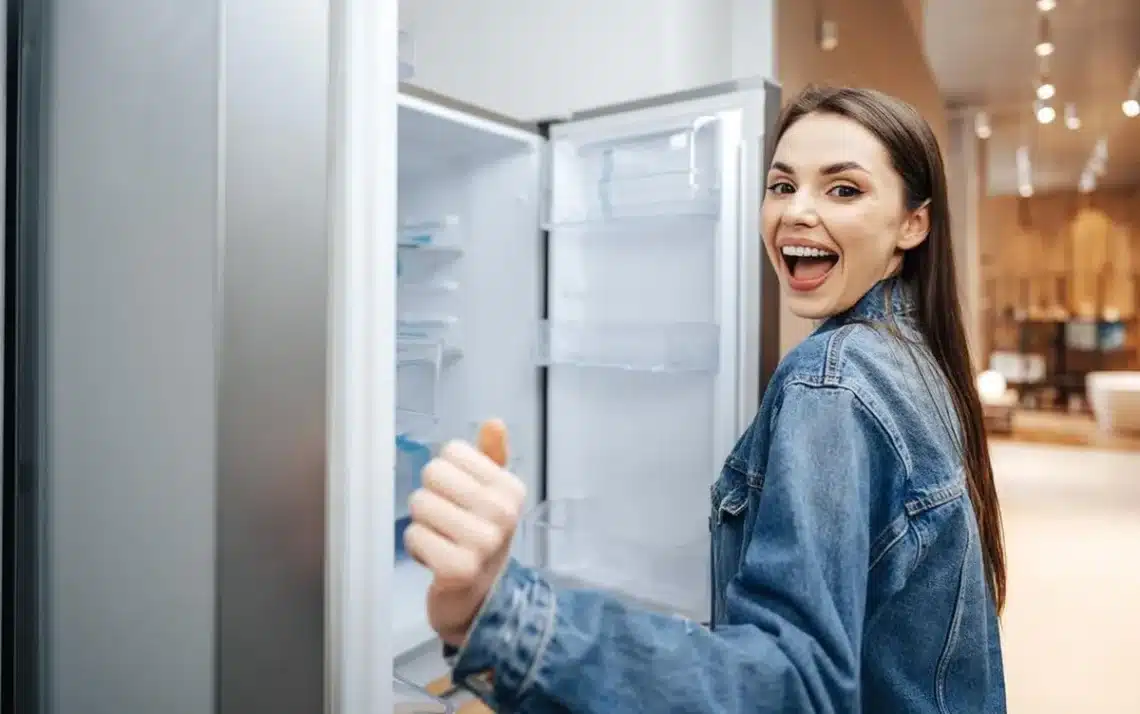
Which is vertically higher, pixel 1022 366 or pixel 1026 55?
pixel 1026 55

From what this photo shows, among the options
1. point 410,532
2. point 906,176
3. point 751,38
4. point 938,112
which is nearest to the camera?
point 410,532

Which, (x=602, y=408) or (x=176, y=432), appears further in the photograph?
(x=602, y=408)

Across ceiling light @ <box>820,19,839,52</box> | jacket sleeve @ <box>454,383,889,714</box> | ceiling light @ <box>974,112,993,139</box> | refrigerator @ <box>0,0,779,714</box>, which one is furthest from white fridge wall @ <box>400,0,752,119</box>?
ceiling light @ <box>974,112,993,139</box>

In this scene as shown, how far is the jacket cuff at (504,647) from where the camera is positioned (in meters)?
0.57

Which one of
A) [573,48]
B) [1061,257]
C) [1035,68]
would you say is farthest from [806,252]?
[1061,257]

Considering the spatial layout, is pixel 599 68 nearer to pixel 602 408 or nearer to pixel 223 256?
pixel 602 408

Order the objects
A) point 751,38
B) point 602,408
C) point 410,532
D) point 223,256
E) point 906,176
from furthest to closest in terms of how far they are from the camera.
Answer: point 751,38 < point 602,408 < point 906,176 < point 223,256 < point 410,532

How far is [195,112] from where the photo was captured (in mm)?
858

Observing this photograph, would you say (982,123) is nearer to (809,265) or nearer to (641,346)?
(641,346)

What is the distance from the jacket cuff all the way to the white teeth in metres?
0.57

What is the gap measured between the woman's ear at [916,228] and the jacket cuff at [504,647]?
24.8 inches

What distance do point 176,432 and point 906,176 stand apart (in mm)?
821

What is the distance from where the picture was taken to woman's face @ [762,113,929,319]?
93cm

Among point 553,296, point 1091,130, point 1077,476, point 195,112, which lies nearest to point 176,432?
point 195,112
